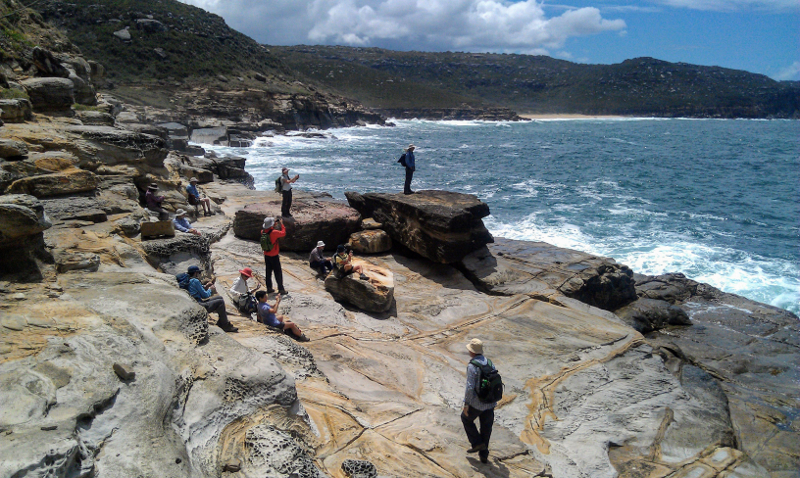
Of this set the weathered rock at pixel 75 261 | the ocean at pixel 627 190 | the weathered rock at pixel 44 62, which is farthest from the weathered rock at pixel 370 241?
the weathered rock at pixel 44 62

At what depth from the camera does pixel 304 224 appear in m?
11.2

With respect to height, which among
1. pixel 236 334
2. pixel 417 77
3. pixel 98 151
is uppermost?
pixel 417 77

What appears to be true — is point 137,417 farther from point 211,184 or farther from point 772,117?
point 772,117

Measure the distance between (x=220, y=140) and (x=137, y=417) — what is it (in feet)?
133

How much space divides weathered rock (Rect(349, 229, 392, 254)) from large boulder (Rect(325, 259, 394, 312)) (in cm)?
245

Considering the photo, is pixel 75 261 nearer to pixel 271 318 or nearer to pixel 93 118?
pixel 271 318

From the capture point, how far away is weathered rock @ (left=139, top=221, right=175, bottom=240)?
24.5 ft

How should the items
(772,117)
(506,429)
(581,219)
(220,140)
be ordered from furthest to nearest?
(772,117) < (220,140) < (581,219) < (506,429)

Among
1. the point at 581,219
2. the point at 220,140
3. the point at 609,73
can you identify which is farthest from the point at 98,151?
the point at 609,73

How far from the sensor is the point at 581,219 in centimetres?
2136

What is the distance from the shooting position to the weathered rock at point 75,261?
5234 mm

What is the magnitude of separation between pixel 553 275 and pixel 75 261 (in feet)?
29.0

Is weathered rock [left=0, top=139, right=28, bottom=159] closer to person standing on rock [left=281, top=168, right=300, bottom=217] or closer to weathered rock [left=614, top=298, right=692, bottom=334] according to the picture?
person standing on rock [left=281, top=168, right=300, bottom=217]

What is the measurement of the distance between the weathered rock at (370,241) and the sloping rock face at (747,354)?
243 inches
